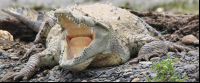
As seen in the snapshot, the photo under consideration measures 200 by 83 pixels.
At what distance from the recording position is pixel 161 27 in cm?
698

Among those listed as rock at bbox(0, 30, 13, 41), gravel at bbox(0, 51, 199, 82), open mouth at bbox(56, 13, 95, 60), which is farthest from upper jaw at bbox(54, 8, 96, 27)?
rock at bbox(0, 30, 13, 41)

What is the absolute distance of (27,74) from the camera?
3203 millimetres

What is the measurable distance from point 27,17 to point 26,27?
0.35 metres

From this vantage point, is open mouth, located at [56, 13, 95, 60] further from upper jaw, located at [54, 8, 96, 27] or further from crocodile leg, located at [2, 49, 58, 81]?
crocodile leg, located at [2, 49, 58, 81]

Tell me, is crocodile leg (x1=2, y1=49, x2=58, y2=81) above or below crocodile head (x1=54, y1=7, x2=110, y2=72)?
below

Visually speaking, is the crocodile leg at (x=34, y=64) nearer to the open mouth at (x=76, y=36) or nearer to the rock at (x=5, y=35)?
the open mouth at (x=76, y=36)

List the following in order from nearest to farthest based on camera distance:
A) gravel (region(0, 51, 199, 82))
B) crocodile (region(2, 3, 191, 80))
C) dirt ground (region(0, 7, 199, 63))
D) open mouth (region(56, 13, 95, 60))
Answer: gravel (region(0, 51, 199, 82)) < crocodile (region(2, 3, 191, 80)) < open mouth (region(56, 13, 95, 60)) < dirt ground (region(0, 7, 199, 63))

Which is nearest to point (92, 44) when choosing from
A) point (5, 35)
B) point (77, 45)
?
point (77, 45)

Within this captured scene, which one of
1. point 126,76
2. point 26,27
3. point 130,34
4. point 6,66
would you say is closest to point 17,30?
point 26,27

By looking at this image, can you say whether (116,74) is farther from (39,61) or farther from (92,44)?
(39,61)

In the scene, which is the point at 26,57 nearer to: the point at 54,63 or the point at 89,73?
the point at 54,63

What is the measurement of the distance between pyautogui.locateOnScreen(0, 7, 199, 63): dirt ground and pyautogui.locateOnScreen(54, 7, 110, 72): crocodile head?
3.01 meters

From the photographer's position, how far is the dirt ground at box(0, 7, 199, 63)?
5.99 meters

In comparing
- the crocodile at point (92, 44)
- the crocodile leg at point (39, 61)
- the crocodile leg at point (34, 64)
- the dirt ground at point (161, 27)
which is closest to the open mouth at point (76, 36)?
the crocodile at point (92, 44)
